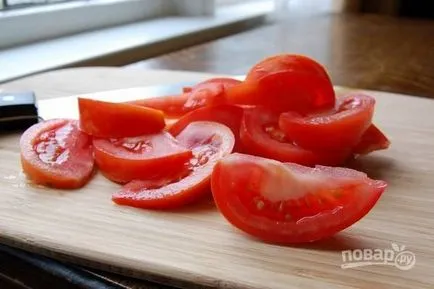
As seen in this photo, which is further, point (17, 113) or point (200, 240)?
point (17, 113)

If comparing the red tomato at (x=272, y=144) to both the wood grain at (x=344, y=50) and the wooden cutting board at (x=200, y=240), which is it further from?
the wood grain at (x=344, y=50)

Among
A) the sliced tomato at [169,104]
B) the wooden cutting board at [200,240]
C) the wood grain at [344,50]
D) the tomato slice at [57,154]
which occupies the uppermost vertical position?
the sliced tomato at [169,104]

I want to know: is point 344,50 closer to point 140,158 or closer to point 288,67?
point 288,67

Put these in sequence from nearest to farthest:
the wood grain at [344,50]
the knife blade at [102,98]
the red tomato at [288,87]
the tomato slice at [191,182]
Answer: the tomato slice at [191,182] < the red tomato at [288,87] < the knife blade at [102,98] < the wood grain at [344,50]

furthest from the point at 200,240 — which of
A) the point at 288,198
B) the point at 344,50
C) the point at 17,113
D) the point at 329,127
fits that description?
the point at 344,50

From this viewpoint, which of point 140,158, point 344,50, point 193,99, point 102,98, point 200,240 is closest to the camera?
point 200,240

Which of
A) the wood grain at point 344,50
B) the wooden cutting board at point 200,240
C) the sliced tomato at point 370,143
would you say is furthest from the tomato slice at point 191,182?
the wood grain at point 344,50

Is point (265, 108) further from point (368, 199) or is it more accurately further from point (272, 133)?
point (368, 199)
